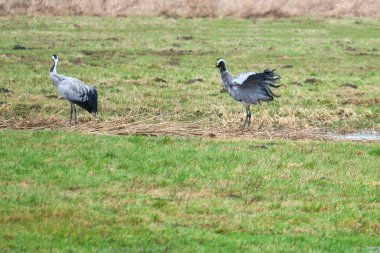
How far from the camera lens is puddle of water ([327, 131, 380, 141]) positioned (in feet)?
56.4

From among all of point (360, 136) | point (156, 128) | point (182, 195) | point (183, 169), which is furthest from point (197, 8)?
point (182, 195)

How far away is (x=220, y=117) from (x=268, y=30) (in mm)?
19600

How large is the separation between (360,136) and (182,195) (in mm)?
7407

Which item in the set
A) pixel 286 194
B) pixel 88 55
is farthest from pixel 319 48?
pixel 286 194

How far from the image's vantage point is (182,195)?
1134 centimetres

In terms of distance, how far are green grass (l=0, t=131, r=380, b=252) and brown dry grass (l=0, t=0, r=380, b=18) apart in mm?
26115

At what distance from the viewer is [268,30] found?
126ft

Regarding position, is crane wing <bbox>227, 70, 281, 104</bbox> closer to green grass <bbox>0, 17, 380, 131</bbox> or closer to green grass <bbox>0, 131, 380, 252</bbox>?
green grass <bbox>0, 17, 380, 131</bbox>

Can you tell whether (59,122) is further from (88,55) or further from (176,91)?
(88,55)

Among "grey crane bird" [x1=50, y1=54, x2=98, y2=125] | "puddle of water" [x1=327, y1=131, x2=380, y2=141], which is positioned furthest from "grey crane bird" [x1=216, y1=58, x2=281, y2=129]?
"grey crane bird" [x1=50, y1=54, x2=98, y2=125]

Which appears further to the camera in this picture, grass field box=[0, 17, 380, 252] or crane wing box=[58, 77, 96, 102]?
crane wing box=[58, 77, 96, 102]

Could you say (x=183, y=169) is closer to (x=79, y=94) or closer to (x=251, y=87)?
(x=79, y=94)

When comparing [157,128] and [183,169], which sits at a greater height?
[183,169]

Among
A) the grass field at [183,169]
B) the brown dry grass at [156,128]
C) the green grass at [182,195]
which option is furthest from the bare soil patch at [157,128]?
the green grass at [182,195]
